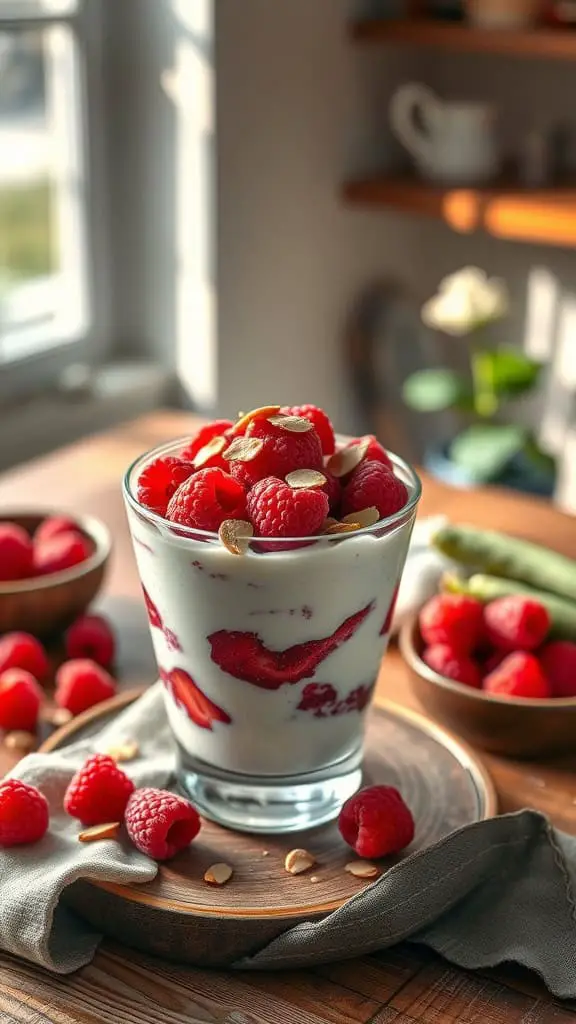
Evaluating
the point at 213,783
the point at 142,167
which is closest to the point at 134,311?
the point at 142,167

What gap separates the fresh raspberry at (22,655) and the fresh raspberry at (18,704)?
5 centimetres

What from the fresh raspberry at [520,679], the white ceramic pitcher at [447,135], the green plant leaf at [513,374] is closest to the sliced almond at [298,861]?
the fresh raspberry at [520,679]

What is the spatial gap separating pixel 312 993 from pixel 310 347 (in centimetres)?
186

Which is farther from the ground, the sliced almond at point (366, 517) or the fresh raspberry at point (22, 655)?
the sliced almond at point (366, 517)

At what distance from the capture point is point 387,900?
693mm

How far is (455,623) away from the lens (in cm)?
94

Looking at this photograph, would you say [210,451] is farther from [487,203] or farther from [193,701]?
[487,203]

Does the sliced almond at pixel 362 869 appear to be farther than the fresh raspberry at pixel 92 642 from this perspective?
No

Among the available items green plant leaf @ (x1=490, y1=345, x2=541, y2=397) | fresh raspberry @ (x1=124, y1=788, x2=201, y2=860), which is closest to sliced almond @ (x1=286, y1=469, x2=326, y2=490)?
fresh raspberry @ (x1=124, y1=788, x2=201, y2=860)

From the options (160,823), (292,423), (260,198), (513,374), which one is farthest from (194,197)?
(160,823)

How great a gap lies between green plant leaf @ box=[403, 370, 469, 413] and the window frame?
59cm

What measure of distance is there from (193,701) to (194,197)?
1447mm

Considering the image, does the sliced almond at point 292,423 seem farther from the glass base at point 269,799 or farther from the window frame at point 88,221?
the window frame at point 88,221

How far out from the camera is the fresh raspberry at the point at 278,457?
2.44ft
